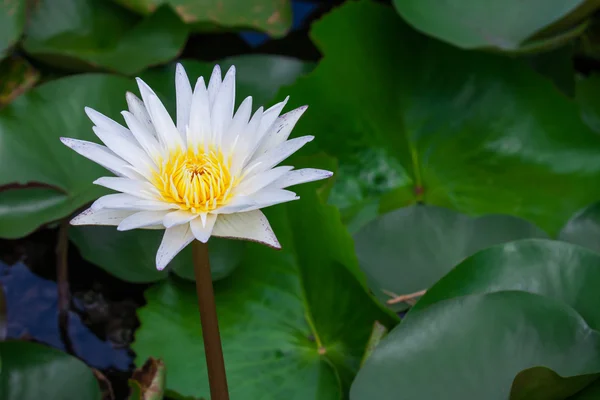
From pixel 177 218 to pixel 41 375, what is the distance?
16.8 inches

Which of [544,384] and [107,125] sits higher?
[107,125]

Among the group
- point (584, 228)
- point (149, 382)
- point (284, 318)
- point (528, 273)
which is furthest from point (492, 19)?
point (149, 382)

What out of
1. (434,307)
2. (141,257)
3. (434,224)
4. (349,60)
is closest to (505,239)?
(434,224)

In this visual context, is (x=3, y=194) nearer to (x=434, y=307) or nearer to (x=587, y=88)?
(x=434, y=307)

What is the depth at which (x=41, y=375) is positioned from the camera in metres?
0.89

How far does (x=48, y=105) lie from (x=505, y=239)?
31.9 inches

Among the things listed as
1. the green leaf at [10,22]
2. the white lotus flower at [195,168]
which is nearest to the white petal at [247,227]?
the white lotus flower at [195,168]

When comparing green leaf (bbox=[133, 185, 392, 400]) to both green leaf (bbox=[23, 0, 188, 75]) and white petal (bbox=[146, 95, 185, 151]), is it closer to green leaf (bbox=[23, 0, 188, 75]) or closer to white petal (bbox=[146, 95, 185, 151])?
white petal (bbox=[146, 95, 185, 151])

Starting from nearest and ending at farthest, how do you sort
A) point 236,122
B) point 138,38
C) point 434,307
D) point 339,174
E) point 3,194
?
1. point 236,122
2. point 434,307
3. point 3,194
4. point 339,174
5. point 138,38

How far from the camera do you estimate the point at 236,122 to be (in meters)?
0.70

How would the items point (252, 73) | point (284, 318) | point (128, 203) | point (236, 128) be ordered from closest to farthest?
point (128, 203), point (236, 128), point (284, 318), point (252, 73)

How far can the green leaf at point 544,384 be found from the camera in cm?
72

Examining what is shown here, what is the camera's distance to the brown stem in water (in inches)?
42.1

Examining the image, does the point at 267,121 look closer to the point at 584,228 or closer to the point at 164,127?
the point at 164,127
